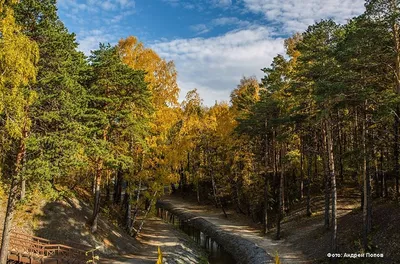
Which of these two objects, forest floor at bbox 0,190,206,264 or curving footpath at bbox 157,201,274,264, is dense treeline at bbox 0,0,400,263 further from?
curving footpath at bbox 157,201,274,264

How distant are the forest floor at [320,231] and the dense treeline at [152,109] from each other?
1094 millimetres

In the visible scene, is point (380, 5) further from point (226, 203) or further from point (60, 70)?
point (226, 203)

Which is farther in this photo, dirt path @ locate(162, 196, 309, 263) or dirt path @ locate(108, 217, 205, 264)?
dirt path @ locate(162, 196, 309, 263)

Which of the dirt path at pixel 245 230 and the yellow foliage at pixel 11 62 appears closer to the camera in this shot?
the yellow foliage at pixel 11 62

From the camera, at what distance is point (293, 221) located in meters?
27.9

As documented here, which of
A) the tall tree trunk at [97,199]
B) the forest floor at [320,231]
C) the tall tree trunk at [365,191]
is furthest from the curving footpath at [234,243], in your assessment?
the tall tree trunk at [97,199]

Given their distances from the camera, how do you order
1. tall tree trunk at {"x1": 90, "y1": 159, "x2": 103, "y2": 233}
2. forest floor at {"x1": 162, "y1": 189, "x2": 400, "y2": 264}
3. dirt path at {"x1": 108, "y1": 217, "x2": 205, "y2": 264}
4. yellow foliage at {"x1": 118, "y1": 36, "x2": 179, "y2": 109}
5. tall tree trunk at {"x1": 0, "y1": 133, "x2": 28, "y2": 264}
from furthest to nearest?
yellow foliage at {"x1": 118, "y1": 36, "x2": 179, "y2": 109}
tall tree trunk at {"x1": 90, "y1": 159, "x2": 103, "y2": 233}
dirt path at {"x1": 108, "y1": 217, "x2": 205, "y2": 264}
forest floor at {"x1": 162, "y1": 189, "x2": 400, "y2": 264}
tall tree trunk at {"x1": 0, "y1": 133, "x2": 28, "y2": 264}

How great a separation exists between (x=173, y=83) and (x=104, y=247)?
12901 mm

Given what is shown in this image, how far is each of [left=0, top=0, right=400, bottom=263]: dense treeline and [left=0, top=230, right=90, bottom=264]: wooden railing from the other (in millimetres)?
2225

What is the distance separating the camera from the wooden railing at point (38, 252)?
14477 millimetres

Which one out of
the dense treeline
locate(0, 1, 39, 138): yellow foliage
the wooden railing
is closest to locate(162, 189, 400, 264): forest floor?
the dense treeline

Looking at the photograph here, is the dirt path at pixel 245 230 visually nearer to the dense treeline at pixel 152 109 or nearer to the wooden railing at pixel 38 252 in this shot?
the dense treeline at pixel 152 109

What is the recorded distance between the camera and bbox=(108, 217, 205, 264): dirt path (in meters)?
19.2

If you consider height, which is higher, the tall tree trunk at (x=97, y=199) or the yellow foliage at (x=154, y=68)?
the yellow foliage at (x=154, y=68)
